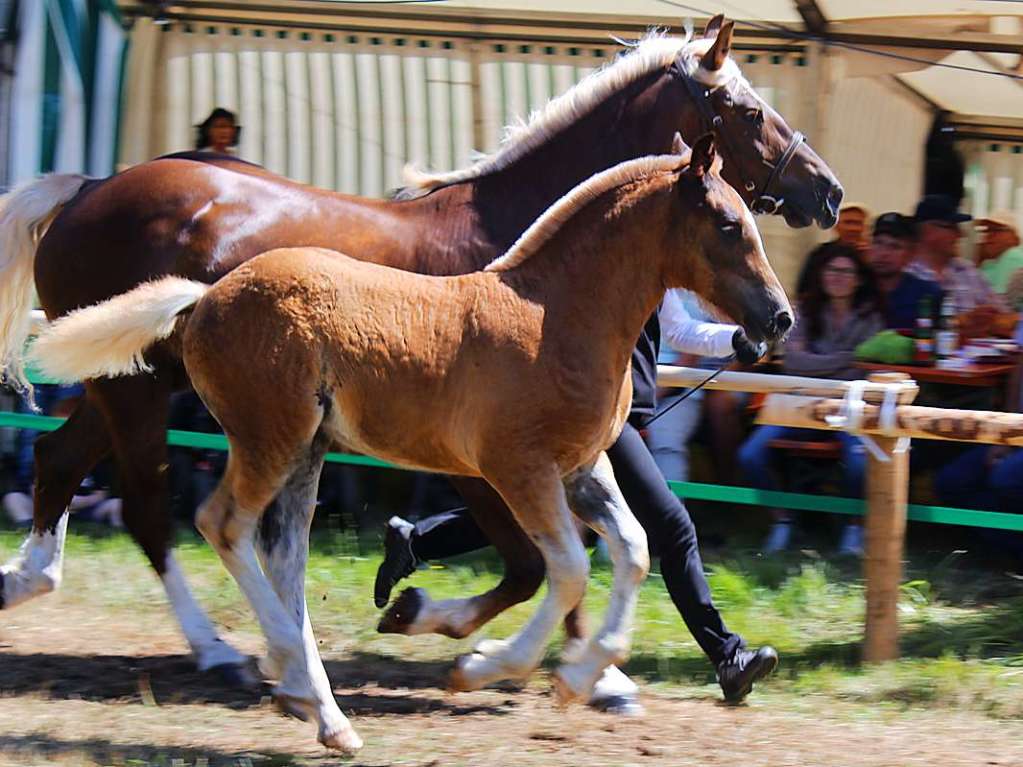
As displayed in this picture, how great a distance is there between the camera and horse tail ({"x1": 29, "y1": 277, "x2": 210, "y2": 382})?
3904 mm

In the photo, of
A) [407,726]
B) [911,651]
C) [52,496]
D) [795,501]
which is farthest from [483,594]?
[52,496]

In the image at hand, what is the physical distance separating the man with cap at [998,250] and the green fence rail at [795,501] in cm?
162

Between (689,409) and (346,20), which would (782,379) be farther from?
(346,20)

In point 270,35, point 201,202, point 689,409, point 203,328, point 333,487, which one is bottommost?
point 333,487

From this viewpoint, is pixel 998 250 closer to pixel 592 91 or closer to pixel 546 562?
pixel 592 91

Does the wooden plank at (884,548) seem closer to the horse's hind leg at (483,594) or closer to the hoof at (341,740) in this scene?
the horse's hind leg at (483,594)

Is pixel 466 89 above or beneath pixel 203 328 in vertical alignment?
above

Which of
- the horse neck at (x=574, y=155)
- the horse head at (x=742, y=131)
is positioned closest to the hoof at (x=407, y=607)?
the horse neck at (x=574, y=155)

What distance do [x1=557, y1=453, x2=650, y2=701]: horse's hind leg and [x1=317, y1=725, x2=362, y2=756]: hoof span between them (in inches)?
21.3

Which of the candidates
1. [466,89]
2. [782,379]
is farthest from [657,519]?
[466,89]

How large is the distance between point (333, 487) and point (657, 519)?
8.53 ft

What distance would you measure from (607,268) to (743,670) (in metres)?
1.35

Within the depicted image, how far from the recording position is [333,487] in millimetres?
6848

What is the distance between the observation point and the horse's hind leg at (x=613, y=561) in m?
3.94
